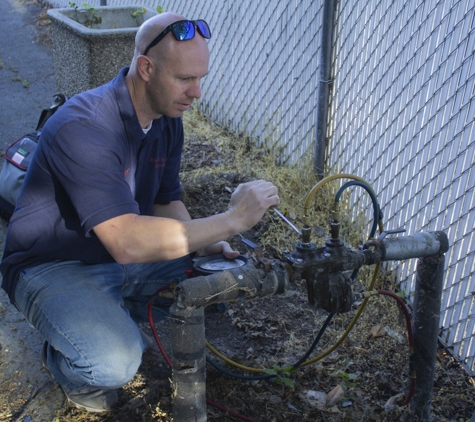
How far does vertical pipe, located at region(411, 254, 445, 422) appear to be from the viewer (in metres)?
2.34

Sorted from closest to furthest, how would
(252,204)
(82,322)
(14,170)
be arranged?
(252,204), (82,322), (14,170)

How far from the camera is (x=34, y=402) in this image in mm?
2695

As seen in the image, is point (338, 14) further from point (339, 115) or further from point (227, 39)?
point (227, 39)

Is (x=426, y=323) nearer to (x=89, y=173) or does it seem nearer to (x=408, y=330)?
(x=408, y=330)

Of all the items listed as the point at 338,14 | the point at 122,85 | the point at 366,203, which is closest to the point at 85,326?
the point at 122,85

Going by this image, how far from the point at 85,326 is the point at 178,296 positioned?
64cm

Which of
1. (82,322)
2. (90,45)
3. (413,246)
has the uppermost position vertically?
(90,45)

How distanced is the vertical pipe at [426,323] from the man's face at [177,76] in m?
1.24

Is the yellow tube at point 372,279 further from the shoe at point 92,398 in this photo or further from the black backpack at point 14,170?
the black backpack at point 14,170

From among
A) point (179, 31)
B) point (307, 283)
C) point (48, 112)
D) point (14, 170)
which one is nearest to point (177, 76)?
point (179, 31)

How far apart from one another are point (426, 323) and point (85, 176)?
4.96 ft

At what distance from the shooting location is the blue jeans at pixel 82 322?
7.93 ft

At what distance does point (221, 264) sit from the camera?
8.43 feet

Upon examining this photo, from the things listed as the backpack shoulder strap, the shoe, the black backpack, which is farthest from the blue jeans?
the backpack shoulder strap
